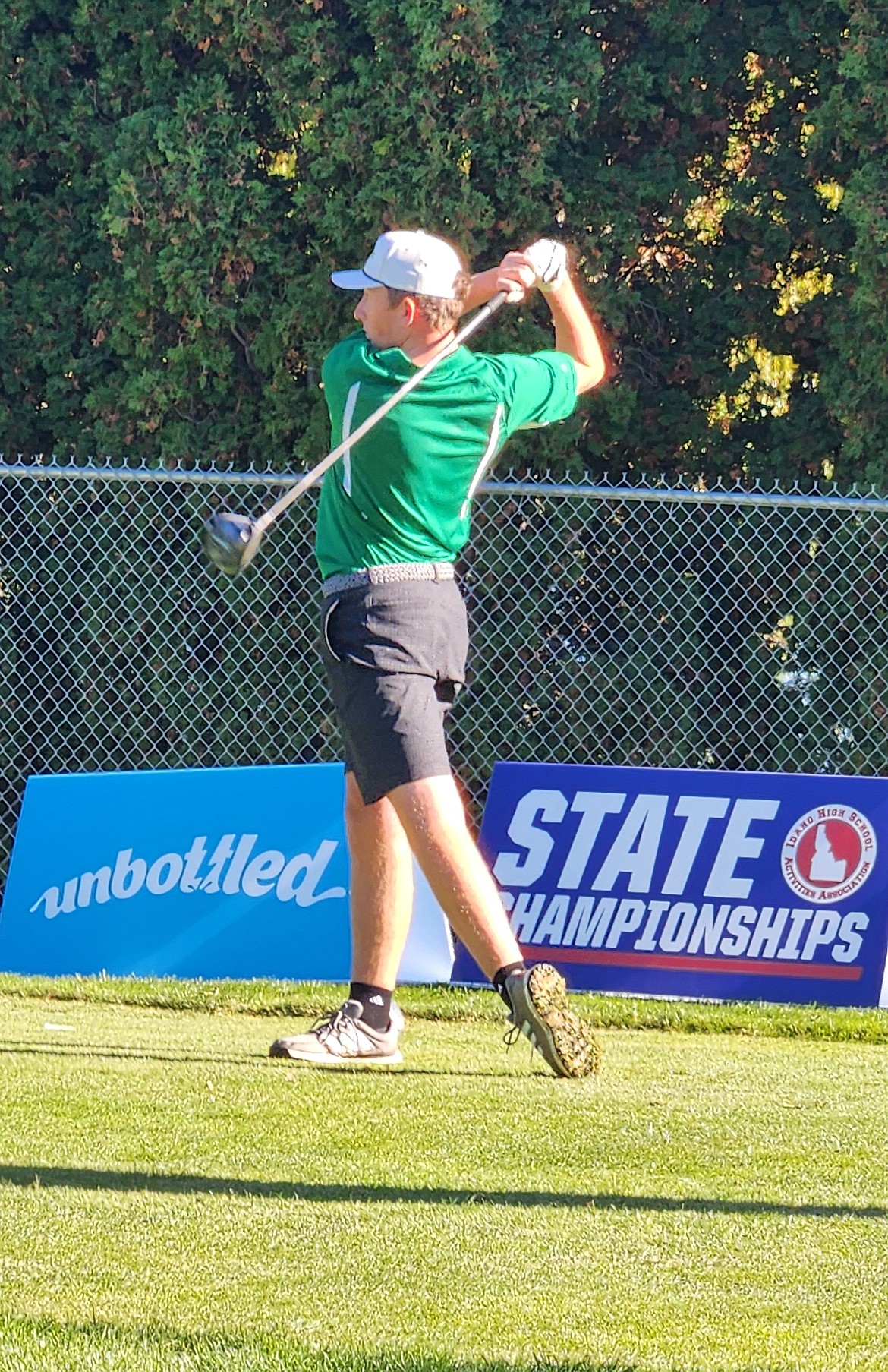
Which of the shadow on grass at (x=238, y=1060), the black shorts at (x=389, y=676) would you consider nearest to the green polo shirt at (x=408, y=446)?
the black shorts at (x=389, y=676)

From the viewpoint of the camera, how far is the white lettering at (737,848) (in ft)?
20.9

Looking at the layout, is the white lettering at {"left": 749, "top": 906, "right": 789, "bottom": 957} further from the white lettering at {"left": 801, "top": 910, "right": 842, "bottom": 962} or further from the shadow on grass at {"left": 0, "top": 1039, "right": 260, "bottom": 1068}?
the shadow on grass at {"left": 0, "top": 1039, "right": 260, "bottom": 1068}

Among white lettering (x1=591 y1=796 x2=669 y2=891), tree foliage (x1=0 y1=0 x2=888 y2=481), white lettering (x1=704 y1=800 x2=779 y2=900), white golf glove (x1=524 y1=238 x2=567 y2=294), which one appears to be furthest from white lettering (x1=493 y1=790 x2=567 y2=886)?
tree foliage (x1=0 y1=0 x2=888 y2=481)

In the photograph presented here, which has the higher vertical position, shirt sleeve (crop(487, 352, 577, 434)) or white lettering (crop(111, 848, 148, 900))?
shirt sleeve (crop(487, 352, 577, 434))

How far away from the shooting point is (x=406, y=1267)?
2.82 m

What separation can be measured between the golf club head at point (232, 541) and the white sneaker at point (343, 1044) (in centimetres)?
120

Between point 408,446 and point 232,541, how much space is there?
528 mm

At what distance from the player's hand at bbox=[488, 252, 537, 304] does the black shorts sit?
80 cm

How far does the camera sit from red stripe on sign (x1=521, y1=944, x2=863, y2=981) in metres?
6.30

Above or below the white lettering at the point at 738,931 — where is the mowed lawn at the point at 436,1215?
below

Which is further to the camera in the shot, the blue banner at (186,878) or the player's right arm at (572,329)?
the blue banner at (186,878)

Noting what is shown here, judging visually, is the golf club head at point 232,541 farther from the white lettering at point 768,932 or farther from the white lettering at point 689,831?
the white lettering at point 768,932

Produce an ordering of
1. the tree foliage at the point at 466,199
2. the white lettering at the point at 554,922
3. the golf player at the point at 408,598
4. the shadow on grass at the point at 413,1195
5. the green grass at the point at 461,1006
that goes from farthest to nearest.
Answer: the tree foliage at the point at 466,199
the white lettering at the point at 554,922
the green grass at the point at 461,1006
the golf player at the point at 408,598
the shadow on grass at the point at 413,1195

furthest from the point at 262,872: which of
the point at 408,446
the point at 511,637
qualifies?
the point at 408,446
